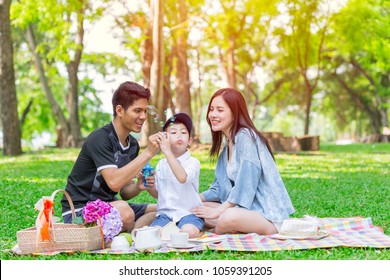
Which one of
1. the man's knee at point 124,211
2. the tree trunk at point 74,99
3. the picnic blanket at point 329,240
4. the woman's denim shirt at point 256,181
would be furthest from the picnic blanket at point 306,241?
the tree trunk at point 74,99

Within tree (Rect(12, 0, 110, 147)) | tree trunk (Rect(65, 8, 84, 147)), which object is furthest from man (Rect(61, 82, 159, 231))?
tree trunk (Rect(65, 8, 84, 147))

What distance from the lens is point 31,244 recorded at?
434 cm

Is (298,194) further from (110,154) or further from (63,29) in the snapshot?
(63,29)

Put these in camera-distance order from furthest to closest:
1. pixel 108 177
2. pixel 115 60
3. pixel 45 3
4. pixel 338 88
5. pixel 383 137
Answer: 1. pixel 338 88
2. pixel 383 137
3. pixel 115 60
4. pixel 45 3
5. pixel 108 177

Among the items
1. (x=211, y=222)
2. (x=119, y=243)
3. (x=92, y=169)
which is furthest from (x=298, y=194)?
(x=119, y=243)

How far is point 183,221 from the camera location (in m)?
5.01

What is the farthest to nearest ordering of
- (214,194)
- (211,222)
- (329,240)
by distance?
(214,194) < (211,222) < (329,240)

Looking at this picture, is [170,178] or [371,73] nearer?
[170,178]

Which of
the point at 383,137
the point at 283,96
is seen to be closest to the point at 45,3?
the point at 383,137

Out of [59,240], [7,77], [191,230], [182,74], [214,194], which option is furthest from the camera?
[182,74]

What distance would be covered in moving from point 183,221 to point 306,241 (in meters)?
1.01

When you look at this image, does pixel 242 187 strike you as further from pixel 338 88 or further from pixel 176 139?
pixel 338 88

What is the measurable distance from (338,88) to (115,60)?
55.4 ft

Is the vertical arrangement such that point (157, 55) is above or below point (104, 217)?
above
